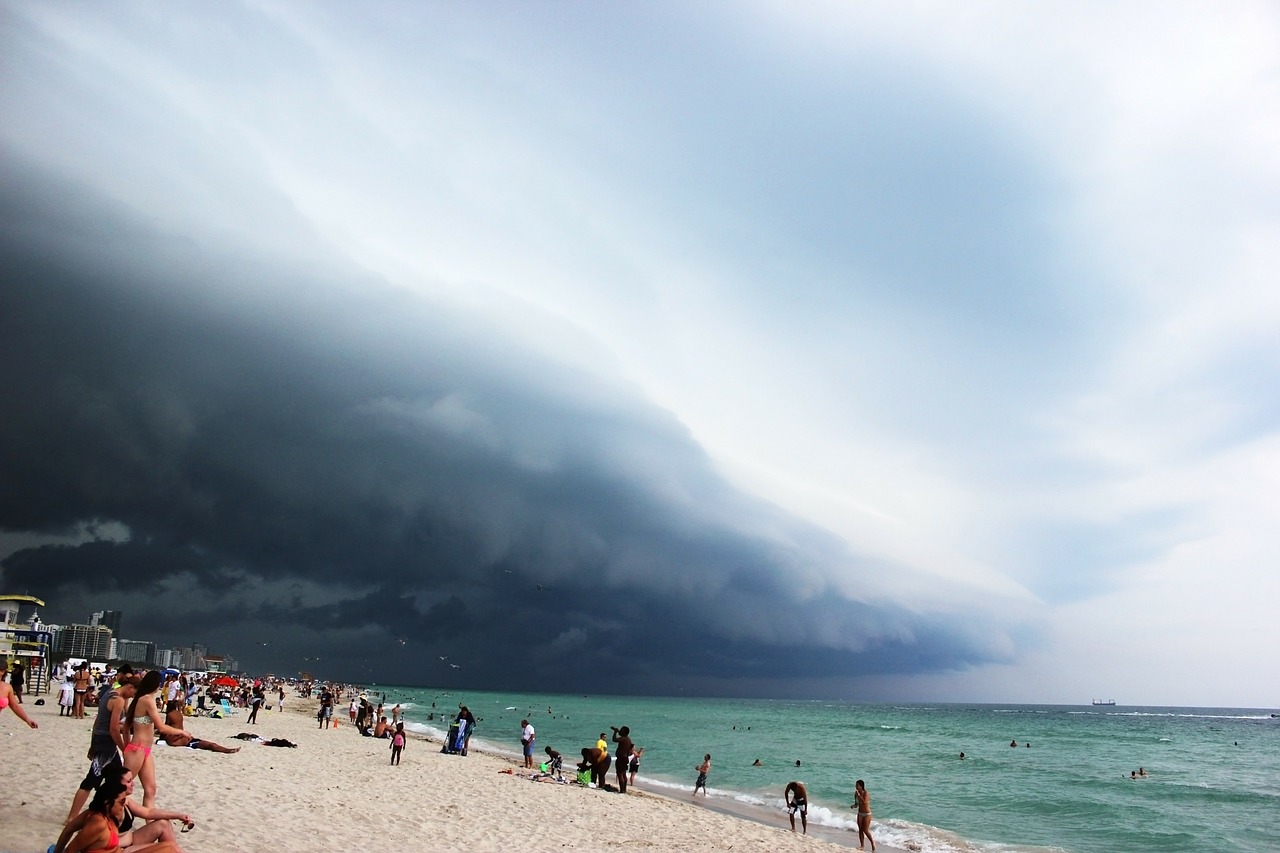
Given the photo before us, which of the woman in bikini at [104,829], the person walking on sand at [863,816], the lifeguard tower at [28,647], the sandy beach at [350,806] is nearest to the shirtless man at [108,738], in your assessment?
the woman in bikini at [104,829]

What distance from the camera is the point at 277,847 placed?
11.2 meters

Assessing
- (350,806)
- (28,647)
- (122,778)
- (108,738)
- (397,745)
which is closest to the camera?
(122,778)

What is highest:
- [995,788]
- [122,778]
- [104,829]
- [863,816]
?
[122,778]

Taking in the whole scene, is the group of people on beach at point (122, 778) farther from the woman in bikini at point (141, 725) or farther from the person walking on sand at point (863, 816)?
the person walking on sand at point (863, 816)

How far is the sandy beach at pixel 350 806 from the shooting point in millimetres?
11792

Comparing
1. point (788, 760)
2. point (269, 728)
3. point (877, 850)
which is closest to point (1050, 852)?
point (877, 850)

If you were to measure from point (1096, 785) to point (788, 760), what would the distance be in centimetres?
1698

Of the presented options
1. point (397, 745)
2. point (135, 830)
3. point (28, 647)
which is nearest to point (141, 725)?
point (135, 830)

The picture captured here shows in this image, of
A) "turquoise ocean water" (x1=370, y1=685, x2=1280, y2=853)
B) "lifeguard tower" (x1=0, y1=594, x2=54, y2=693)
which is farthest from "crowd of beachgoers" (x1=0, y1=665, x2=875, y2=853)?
"lifeguard tower" (x1=0, y1=594, x2=54, y2=693)

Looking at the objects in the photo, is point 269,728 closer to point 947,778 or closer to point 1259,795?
point 947,778

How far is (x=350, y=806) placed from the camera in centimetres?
1525

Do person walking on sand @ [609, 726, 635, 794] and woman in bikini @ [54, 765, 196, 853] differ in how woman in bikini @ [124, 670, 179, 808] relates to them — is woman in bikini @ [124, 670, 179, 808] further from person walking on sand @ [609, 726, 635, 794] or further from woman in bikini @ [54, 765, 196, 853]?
person walking on sand @ [609, 726, 635, 794]

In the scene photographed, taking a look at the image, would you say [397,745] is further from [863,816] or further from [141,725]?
[141,725]

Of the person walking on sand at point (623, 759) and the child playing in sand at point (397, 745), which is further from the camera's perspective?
the child playing in sand at point (397, 745)
